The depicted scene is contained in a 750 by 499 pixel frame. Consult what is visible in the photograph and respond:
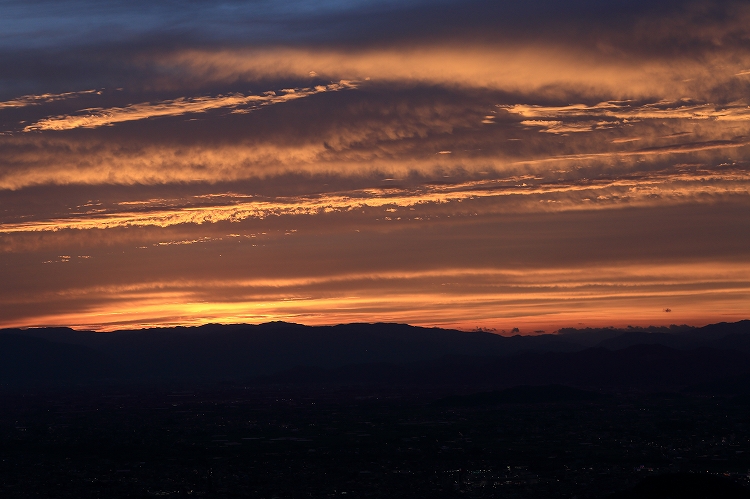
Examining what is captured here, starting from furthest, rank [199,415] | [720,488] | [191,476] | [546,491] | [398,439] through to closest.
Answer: [199,415]
[398,439]
[191,476]
[546,491]
[720,488]

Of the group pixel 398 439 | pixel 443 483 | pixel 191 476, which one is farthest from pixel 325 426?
pixel 443 483

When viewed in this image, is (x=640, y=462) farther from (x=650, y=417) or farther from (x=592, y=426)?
(x=650, y=417)

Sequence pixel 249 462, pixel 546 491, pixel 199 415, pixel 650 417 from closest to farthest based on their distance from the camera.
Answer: pixel 546 491 → pixel 249 462 → pixel 650 417 → pixel 199 415

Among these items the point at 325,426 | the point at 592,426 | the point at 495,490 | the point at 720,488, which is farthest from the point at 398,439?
the point at 720,488

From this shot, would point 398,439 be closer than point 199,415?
Yes

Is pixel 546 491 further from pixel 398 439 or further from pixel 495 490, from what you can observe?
pixel 398 439

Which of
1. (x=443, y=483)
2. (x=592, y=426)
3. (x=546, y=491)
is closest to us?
(x=546, y=491)
